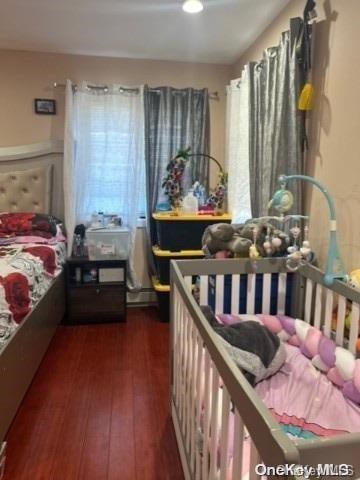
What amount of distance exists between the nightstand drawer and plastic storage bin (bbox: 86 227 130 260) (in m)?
0.27

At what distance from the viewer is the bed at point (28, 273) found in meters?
1.89

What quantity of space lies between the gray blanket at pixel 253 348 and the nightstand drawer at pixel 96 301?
1591 mm

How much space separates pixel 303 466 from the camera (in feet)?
2.38

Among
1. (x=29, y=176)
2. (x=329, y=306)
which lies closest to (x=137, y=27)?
(x=29, y=176)

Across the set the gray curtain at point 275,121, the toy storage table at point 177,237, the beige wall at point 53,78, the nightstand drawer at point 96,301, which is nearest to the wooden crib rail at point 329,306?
the gray curtain at point 275,121

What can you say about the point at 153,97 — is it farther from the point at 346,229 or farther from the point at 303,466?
the point at 303,466

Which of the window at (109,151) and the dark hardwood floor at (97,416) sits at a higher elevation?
the window at (109,151)

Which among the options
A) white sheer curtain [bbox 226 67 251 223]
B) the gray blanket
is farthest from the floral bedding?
white sheer curtain [bbox 226 67 251 223]

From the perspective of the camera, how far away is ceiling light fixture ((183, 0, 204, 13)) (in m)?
2.30

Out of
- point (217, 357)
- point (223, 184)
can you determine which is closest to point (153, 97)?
point (223, 184)

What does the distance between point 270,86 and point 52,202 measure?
218 cm

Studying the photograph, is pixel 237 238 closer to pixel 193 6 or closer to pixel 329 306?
pixel 329 306

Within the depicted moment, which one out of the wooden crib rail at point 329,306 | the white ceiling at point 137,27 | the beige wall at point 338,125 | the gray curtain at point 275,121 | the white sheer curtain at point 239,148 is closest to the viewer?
the wooden crib rail at point 329,306

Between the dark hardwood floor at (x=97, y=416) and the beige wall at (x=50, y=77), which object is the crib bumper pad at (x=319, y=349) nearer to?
the dark hardwood floor at (x=97, y=416)
